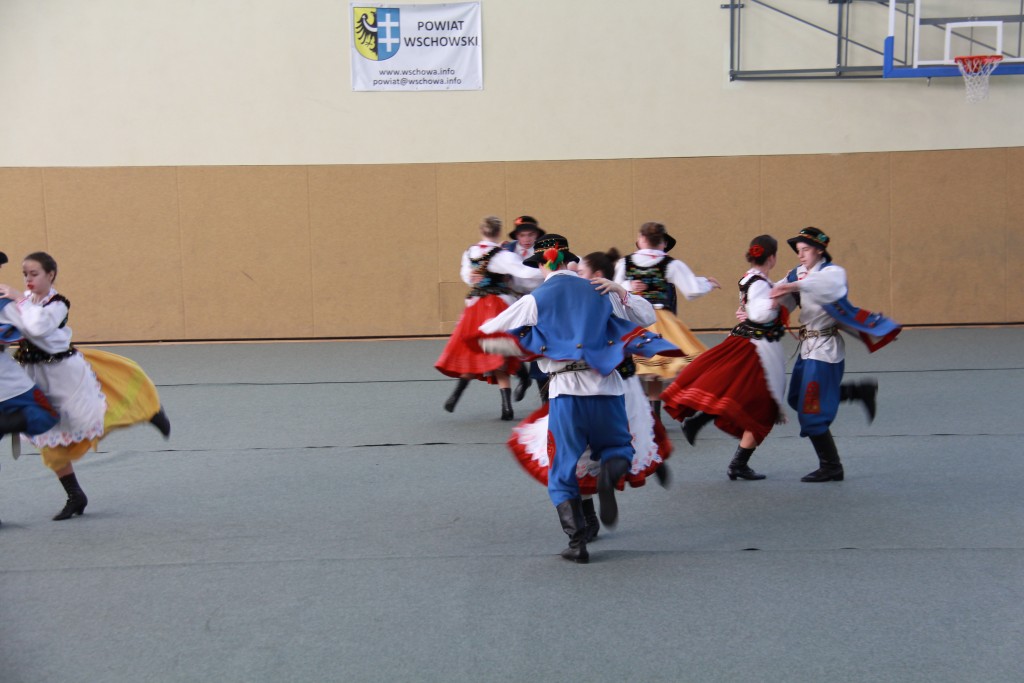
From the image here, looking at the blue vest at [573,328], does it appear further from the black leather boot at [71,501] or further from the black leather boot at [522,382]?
the black leather boot at [522,382]

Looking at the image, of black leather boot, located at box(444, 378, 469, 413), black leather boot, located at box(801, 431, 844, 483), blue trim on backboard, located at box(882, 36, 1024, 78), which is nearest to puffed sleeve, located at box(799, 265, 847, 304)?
black leather boot, located at box(801, 431, 844, 483)

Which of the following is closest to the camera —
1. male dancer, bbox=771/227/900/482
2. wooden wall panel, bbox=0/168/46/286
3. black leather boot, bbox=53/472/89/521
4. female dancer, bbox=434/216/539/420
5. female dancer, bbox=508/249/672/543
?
female dancer, bbox=508/249/672/543

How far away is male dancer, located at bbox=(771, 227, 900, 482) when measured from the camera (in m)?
5.77

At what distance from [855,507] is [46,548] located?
4061mm

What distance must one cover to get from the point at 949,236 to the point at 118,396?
1059 centimetres

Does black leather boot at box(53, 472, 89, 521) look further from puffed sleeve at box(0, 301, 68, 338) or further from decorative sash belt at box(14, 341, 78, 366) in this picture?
puffed sleeve at box(0, 301, 68, 338)

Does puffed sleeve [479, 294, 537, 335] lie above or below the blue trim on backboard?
below

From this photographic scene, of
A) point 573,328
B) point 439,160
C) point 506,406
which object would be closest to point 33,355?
point 573,328

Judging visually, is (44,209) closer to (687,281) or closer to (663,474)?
(687,281)

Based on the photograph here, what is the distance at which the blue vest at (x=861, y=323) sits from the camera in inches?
231

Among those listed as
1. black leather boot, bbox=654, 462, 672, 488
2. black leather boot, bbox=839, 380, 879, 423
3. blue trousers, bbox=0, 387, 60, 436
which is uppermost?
blue trousers, bbox=0, 387, 60, 436

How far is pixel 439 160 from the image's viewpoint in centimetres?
1299

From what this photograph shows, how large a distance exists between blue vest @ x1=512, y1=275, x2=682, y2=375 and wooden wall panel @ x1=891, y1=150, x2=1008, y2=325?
948 centimetres

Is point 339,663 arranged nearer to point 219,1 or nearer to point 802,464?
point 802,464
